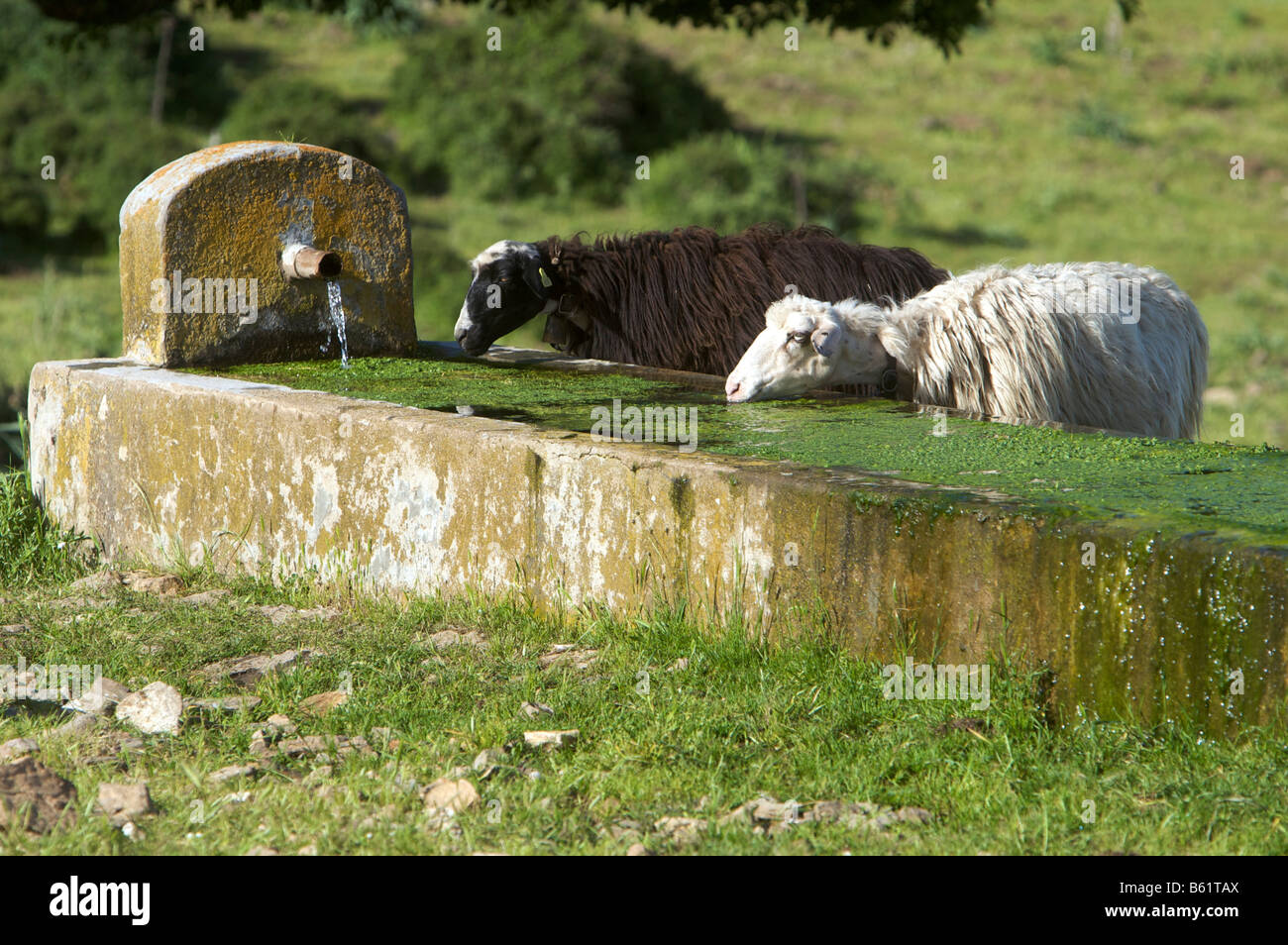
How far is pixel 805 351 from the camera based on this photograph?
19.2 ft

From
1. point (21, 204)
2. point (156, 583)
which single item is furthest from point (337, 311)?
point (21, 204)

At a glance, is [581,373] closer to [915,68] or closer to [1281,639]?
[1281,639]

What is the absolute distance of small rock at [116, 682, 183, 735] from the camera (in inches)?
150

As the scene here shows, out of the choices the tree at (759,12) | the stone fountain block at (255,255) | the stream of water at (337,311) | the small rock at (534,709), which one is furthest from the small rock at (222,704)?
the tree at (759,12)

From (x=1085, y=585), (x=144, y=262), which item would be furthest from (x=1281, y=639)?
(x=144, y=262)

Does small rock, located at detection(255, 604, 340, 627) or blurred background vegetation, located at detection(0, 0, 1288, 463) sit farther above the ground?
blurred background vegetation, located at detection(0, 0, 1288, 463)

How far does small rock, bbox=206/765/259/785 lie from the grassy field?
10 mm

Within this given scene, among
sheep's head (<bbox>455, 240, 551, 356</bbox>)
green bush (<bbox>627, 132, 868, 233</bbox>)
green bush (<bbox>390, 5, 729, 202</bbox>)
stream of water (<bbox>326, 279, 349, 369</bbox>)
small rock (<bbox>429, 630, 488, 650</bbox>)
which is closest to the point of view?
small rock (<bbox>429, 630, 488, 650</bbox>)

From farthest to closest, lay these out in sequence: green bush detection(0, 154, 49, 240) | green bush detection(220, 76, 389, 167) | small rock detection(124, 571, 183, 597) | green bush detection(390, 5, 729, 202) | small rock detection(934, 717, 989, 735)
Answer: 1. green bush detection(390, 5, 729, 202)
2. green bush detection(220, 76, 389, 167)
3. green bush detection(0, 154, 49, 240)
4. small rock detection(124, 571, 183, 597)
5. small rock detection(934, 717, 989, 735)

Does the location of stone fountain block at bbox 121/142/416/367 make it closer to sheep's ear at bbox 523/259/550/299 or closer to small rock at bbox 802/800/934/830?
sheep's ear at bbox 523/259/550/299

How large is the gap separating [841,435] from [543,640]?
4.33 feet

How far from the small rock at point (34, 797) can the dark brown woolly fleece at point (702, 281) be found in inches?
178

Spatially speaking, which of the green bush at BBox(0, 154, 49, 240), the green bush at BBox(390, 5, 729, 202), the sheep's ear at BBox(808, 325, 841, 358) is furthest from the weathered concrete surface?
the green bush at BBox(390, 5, 729, 202)
